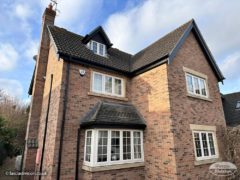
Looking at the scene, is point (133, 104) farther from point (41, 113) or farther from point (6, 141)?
point (6, 141)

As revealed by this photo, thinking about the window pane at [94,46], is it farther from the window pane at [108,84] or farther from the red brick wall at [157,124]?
the red brick wall at [157,124]

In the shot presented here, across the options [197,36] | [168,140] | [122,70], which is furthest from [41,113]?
[197,36]

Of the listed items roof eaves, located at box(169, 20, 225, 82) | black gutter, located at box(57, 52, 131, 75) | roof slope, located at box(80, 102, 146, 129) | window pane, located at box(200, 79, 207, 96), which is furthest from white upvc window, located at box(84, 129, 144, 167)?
window pane, located at box(200, 79, 207, 96)

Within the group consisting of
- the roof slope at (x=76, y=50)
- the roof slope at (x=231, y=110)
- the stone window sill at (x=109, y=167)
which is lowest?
the stone window sill at (x=109, y=167)

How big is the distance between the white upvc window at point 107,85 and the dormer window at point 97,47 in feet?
7.11

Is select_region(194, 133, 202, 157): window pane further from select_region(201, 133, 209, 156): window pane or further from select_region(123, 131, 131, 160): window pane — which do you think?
select_region(123, 131, 131, 160): window pane

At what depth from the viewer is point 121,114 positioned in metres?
8.92

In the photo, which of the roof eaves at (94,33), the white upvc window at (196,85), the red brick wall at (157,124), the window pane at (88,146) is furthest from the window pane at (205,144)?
the roof eaves at (94,33)

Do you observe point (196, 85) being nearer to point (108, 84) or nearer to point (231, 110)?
point (108, 84)

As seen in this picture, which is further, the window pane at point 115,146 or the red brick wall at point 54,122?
the window pane at point 115,146

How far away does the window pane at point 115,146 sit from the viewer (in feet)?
25.7

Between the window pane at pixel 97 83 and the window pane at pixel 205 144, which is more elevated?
the window pane at pixel 97 83

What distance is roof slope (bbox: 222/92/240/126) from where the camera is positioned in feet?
57.0

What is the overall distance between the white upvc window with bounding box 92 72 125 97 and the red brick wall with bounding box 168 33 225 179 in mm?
3348
